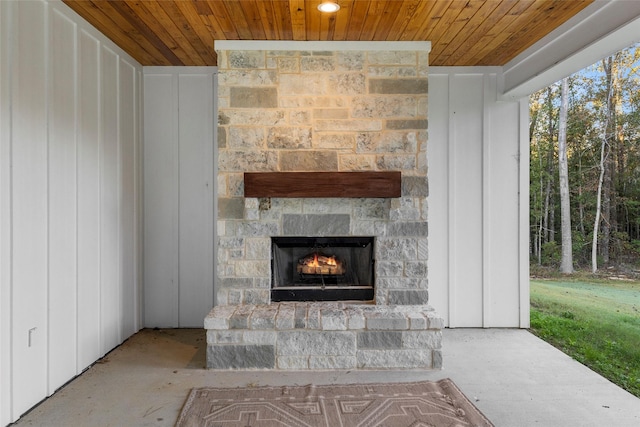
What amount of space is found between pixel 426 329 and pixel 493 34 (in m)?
2.32

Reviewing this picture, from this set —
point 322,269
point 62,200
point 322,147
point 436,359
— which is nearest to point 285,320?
point 322,269

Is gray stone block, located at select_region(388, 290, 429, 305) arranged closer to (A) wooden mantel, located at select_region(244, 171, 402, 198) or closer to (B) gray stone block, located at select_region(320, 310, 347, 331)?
(B) gray stone block, located at select_region(320, 310, 347, 331)

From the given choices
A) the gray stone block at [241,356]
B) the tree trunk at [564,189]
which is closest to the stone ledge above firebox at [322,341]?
the gray stone block at [241,356]

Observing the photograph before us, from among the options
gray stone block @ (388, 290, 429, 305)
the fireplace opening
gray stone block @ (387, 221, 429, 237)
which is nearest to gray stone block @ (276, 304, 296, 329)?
the fireplace opening

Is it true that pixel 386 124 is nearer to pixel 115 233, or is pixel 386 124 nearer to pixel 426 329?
pixel 426 329

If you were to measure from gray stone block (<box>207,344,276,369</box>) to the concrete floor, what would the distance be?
61 millimetres

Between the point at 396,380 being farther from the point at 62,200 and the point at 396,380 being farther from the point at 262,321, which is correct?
the point at 62,200

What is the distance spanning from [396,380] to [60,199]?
255 cm

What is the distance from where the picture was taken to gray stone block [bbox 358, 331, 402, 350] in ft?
9.70

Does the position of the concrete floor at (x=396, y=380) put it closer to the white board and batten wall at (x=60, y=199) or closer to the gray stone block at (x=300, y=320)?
the white board and batten wall at (x=60, y=199)

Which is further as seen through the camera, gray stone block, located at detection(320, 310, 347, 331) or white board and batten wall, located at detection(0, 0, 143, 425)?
gray stone block, located at detection(320, 310, 347, 331)

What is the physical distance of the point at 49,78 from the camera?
8.26 feet

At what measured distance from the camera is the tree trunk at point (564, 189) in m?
5.57

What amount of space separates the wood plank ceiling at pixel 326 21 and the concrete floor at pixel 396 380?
8.17 ft
